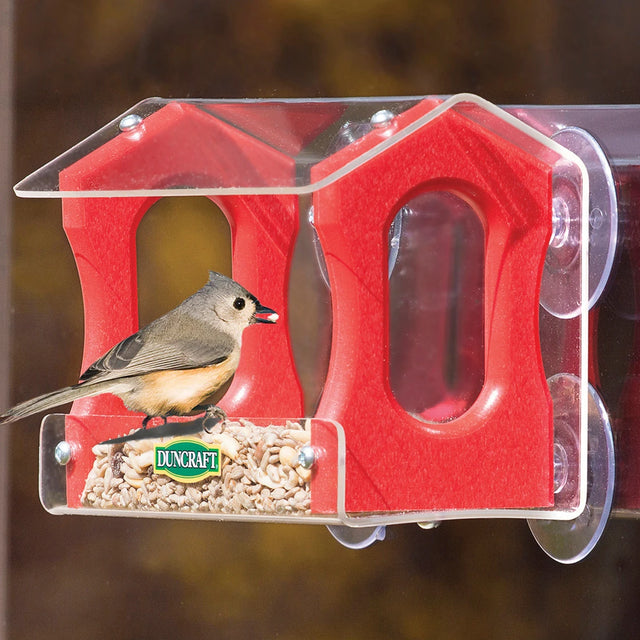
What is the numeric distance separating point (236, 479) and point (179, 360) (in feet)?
0.48

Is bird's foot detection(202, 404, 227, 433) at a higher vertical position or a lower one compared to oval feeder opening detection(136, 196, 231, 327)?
lower

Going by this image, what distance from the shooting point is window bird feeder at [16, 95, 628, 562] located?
4.82 feet

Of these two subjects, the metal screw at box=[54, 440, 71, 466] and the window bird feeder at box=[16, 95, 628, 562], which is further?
the metal screw at box=[54, 440, 71, 466]

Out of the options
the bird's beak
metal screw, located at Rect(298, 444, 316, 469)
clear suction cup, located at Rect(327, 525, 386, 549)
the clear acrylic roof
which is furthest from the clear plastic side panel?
clear suction cup, located at Rect(327, 525, 386, 549)

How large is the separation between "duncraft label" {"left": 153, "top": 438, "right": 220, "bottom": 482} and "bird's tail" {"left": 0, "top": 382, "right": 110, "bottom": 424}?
93mm

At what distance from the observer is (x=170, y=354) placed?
4.93ft

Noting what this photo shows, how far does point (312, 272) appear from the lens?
158 centimetres

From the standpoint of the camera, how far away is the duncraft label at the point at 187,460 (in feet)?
4.84

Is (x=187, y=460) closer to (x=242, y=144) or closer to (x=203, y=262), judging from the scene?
(x=242, y=144)

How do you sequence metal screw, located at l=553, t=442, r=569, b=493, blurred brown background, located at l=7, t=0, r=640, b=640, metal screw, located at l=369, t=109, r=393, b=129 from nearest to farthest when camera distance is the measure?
metal screw, located at l=369, t=109, r=393, b=129 → metal screw, located at l=553, t=442, r=569, b=493 → blurred brown background, located at l=7, t=0, r=640, b=640

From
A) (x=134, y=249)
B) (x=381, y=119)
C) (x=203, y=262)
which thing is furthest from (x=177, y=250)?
(x=381, y=119)

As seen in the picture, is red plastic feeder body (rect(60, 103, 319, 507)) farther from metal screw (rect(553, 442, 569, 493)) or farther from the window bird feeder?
metal screw (rect(553, 442, 569, 493))

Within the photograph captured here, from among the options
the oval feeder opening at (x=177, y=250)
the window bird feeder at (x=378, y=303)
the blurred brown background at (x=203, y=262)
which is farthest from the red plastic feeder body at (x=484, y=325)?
the blurred brown background at (x=203, y=262)

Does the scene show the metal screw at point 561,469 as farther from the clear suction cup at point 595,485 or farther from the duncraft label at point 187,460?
the duncraft label at point 187,460
